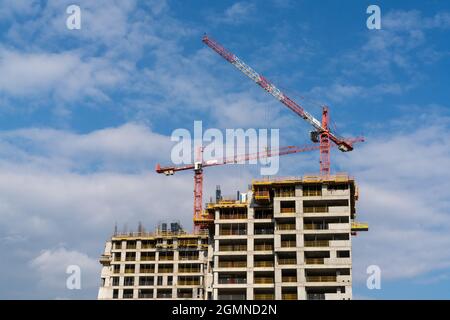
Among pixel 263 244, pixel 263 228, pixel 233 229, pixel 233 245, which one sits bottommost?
pixel 233 245

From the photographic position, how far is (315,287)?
108750 millimetres

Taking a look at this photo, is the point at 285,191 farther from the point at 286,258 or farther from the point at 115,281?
the point at 115,281

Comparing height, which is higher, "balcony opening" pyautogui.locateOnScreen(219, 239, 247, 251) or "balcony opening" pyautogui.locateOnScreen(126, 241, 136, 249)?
"balcony opening" pyautogui.locateOnScreen(126, 241, 136, 249)

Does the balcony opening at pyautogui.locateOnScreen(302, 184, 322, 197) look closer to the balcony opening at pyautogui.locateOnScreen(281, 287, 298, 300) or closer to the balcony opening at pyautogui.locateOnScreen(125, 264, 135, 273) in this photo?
the balcony opening at pyautogui.locateOnScreen(281, 287, 298, 300)

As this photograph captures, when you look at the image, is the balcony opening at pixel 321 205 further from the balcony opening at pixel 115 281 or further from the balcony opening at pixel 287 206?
the balcony opening at pixel 115 281

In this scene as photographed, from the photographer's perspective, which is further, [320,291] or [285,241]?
[285,241]

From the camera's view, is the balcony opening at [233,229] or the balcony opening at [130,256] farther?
the balcony opening at [130,256]

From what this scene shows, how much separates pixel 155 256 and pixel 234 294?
126 ft

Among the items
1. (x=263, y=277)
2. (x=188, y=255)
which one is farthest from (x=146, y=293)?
(x=263, y=277)

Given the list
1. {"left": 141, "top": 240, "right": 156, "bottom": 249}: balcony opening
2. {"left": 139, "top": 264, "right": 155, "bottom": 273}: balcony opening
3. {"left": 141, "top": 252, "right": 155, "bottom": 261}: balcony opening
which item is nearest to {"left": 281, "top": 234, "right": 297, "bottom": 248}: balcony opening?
{"left": 139, "top": 264, "right": 155, "bottom": 273}: balcony opening

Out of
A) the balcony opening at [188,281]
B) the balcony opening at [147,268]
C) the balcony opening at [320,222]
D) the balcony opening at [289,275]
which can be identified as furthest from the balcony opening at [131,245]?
the balcony opening at [320,222]
